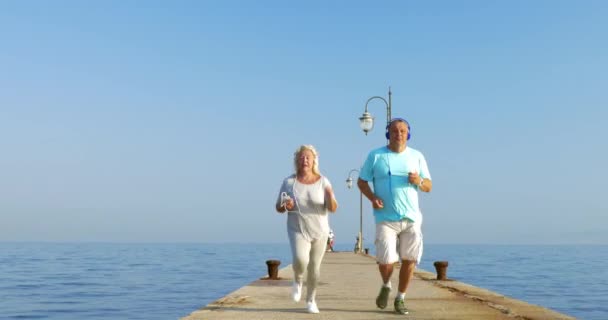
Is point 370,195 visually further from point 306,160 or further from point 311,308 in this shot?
point 311,308

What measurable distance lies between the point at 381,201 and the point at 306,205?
885 millimetres

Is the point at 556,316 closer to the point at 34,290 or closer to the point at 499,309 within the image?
the point at 499,309

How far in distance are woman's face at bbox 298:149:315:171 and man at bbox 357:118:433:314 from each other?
64 centimetres

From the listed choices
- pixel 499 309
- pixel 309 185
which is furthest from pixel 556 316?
pixel 309 185

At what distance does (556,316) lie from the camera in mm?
8297

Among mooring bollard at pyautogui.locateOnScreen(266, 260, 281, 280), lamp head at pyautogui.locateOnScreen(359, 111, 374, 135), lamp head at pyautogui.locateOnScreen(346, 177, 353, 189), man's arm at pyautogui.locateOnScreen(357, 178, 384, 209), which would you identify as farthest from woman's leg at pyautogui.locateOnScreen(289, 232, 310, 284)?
lamp head at pyautogui.locateOnScreen(346, 177, 353, 189)

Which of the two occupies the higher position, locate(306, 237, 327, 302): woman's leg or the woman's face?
the woman's face

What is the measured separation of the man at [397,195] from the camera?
26.3ft

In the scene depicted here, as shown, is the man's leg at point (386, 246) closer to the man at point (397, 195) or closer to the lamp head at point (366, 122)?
the man at point (397, 195)

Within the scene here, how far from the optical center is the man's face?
26.7 ft

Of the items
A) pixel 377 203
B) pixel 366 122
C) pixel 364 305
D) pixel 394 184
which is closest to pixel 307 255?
pixel 377 203

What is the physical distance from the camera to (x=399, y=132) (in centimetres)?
815

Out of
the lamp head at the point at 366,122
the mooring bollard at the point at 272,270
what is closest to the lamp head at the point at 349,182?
the lamp head at the point at 366,122

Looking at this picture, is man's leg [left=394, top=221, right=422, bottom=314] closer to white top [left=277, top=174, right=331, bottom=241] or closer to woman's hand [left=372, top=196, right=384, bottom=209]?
woman's hand [left=372, top=196, right=384, bottom=209]
